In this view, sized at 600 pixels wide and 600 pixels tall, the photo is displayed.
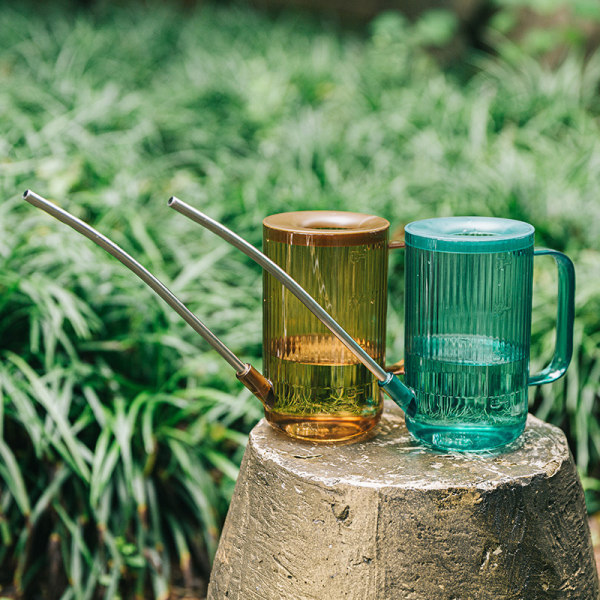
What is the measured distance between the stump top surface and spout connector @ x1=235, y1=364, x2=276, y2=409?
0.09 m

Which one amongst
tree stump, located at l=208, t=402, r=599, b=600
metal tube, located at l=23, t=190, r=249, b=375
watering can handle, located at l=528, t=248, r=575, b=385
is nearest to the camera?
metal tube, located at l=23, t=190, r=249, b=375

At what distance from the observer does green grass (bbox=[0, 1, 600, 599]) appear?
2.26 meters

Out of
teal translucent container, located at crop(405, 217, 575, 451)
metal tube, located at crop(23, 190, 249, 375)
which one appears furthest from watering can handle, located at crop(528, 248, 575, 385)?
metal tube, located at crop(23, 190, 249, 375)

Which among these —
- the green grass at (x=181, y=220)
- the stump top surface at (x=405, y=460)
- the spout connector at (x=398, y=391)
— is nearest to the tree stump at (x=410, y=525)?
the stump top surface at (x=405, y=460)

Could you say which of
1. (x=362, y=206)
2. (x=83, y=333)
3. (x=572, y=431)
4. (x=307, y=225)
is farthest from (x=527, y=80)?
(x=307, y=225)

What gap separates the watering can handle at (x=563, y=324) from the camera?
4.82ft

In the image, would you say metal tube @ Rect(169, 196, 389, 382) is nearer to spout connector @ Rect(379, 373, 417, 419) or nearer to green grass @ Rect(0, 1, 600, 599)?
spout connector @ Rect(379, 373, 417, 419)

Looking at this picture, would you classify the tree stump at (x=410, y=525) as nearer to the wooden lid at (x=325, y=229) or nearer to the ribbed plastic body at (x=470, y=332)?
the ribbed plastic body at (x=470, y=332)

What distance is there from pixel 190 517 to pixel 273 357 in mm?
1218

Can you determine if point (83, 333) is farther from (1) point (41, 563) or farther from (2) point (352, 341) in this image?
(2) point (352, 341)

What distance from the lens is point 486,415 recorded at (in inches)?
52.8

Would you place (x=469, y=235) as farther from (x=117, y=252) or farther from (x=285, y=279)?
(x=117, y=252)

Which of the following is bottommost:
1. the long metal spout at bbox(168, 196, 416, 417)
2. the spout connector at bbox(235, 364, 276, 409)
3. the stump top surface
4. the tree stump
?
the tree stump

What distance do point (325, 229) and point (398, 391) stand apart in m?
0.33
